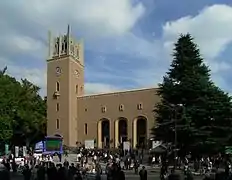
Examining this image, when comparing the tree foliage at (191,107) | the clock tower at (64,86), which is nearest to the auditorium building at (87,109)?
the clock tower at (64,86)

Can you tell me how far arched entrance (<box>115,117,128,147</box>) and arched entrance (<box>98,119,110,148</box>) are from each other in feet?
6.12

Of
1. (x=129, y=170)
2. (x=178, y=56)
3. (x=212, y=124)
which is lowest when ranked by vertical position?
(x=129, y=170)

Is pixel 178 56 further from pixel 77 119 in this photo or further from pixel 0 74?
pixel 77 119

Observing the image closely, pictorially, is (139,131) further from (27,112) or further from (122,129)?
(27,112)

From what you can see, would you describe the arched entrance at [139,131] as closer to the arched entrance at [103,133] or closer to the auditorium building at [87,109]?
the auditorium building at [87,109]

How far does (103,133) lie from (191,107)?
5202 centimetres

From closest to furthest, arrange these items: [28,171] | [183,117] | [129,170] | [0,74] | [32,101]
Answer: [28,171], [183,117], [129,170], [0,74], [32,101]

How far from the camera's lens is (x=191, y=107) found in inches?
1718

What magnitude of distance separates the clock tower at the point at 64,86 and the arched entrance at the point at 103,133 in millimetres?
4399

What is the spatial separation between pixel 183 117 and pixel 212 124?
2.74 metres

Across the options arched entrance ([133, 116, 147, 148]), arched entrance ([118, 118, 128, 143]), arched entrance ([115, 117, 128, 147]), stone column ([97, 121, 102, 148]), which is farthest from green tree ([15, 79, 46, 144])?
arched entrance ([133, 116, 147, 148])

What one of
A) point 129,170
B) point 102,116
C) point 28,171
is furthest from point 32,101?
point 28,171

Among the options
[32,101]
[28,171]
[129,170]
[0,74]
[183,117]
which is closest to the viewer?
[28,171]

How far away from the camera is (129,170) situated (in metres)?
45.6
